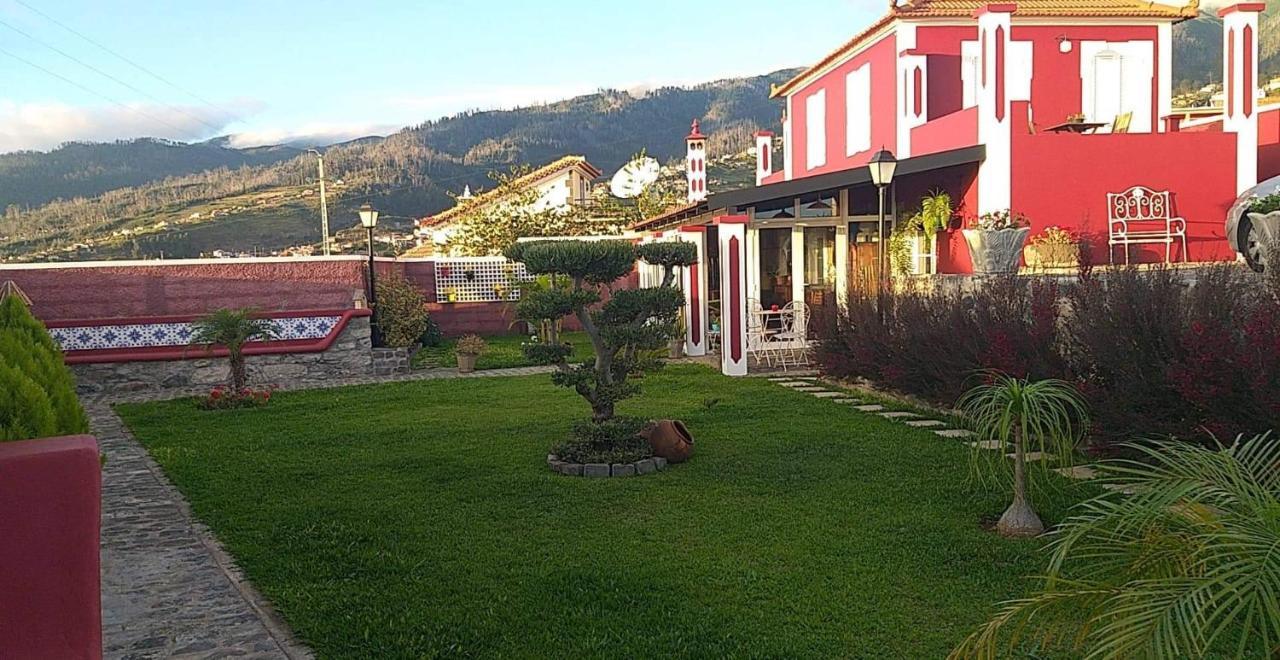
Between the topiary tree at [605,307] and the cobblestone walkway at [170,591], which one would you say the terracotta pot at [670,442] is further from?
the cobblestone walkway at [170,591]

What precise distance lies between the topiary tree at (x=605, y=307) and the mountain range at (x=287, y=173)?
91.1 ft

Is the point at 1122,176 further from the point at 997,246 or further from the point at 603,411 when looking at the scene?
the point at 603,411

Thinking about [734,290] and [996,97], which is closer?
[996,97]

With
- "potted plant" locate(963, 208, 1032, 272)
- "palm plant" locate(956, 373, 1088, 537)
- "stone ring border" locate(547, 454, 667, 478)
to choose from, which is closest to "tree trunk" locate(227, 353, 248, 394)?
"stone ring border" locate(547, 454, 667, 478)

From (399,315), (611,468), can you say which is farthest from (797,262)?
(611,468)

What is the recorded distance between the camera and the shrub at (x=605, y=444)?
24.9ft

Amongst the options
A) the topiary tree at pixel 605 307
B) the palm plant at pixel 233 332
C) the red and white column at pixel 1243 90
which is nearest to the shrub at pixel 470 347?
the palm plant at pixel 233 332

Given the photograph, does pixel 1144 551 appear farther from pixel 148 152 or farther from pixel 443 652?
pixel 148 152

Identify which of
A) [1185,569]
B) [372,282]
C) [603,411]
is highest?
[372,282]

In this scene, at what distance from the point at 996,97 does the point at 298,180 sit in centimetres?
4962

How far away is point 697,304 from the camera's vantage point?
51.6 ft

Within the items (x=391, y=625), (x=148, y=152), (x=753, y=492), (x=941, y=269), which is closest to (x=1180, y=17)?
(x=941, y=269)

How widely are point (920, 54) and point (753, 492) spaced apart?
38.0 ft

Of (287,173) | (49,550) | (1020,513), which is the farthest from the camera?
(287,173)
